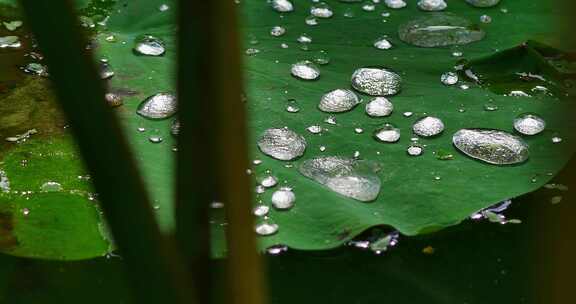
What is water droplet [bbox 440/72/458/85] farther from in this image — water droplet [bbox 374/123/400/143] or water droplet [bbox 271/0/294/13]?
water droplet [bbox 271/0/294/13]

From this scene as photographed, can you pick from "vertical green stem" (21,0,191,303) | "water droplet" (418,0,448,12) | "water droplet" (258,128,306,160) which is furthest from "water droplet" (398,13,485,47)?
"vertical green stem" (21,0,191,303)

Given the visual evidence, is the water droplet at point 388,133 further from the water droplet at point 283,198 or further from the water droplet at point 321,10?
the water droplet at point 321,10

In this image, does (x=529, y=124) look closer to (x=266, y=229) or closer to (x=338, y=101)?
(x=338, y=101)

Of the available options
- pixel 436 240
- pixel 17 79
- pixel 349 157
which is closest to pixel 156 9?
pixel 17 79

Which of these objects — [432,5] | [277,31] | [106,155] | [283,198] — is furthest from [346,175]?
[106,155]

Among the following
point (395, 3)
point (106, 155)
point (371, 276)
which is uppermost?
point (106, 155)

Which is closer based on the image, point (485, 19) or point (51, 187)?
point (51, 187)
